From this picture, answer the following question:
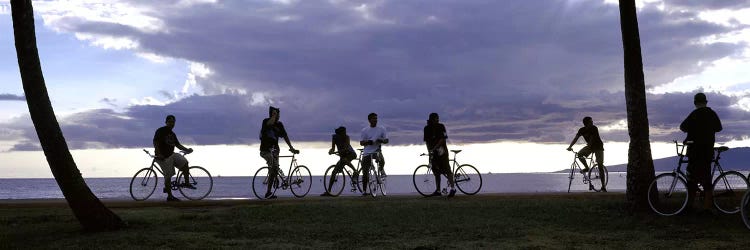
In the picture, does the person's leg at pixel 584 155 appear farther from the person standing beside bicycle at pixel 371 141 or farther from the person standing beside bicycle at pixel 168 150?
the person standing beside bicycle at pixel 168 150

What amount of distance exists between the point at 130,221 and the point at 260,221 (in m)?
2.51

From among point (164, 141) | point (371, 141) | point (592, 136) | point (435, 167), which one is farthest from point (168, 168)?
point (592, 136)

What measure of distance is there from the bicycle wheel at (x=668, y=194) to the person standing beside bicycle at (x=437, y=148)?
17.4 ft

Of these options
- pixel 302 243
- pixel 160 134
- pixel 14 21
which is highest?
pixel 14 21

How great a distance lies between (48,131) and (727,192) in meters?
13.0

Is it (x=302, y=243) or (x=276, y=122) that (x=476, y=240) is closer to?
(x=302, y=243)

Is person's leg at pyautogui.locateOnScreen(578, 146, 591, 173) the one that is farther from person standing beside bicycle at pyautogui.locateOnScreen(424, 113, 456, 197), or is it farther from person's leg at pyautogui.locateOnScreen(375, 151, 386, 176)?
person's leg at pyautogui.locateOnScreen(375, 151, 386, 176)

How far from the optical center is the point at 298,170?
18.7 m

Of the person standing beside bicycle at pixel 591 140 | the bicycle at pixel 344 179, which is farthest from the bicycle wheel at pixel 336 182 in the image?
the person standing beside bicycle at pixel 591 140

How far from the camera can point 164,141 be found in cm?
1755

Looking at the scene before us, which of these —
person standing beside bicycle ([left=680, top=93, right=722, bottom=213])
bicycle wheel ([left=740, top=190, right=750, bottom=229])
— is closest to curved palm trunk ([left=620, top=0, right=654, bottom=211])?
person standing beside bicycle ([left=680, top=93, right=722, bottom=213])

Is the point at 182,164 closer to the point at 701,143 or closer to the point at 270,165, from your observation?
the point at 270,165

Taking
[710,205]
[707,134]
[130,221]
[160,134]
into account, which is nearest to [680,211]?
[710,205]

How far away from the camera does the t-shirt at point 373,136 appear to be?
1822 centimetres
